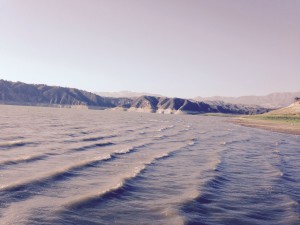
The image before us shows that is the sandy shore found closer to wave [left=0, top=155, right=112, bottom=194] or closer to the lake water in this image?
the lake water

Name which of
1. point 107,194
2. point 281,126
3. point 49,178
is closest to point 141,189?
point 107,194

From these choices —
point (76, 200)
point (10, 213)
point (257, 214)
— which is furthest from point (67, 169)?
point (257, 214)

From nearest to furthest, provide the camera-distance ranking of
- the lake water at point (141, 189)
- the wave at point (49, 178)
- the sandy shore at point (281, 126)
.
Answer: the lake water at point (141, 189) < the wave at point (49, 178) < the sandy shore at point (281, 126)

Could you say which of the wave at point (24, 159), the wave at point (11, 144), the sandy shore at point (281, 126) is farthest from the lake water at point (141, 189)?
the sandy shore at point (281, 126)

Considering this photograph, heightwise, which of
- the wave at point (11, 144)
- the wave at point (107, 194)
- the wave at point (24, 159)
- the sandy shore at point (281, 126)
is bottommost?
the wave at point (107, 194)

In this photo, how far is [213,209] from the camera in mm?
16797

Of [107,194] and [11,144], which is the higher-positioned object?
[11,144]

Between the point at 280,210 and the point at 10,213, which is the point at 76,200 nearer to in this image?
the point at 10,213

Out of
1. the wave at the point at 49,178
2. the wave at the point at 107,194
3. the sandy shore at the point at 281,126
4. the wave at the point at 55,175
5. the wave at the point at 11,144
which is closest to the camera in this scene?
the wave at the point at 107,194

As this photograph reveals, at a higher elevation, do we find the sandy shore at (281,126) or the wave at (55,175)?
the sandy shore at (281,126)

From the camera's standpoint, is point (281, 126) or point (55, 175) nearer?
point (55, 175)

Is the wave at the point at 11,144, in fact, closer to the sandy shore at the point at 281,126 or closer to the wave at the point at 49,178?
the wave at the point at 49,178

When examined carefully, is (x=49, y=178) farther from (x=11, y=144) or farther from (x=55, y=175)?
(x=11, y=144)

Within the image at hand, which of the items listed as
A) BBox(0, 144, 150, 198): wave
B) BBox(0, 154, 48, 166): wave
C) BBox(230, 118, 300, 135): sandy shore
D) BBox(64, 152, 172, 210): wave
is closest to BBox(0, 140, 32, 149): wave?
BBox(0, 154, 48, 166): wave
